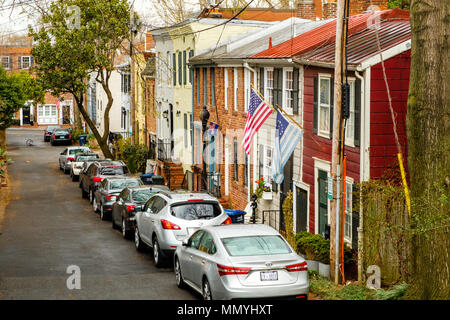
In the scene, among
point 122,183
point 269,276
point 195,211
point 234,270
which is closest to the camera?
point 234,270

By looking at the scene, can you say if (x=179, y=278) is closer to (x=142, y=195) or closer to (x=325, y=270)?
(x=325, y=270)

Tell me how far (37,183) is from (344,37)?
3024cm

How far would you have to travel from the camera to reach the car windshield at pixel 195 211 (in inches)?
674

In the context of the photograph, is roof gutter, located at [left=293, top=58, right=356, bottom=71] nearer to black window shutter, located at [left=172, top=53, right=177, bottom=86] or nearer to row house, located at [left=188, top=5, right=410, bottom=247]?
row house, located at [left=188, top=5, right=410, bottom=247]

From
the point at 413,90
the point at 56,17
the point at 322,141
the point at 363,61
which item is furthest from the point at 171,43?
the point at 413,90

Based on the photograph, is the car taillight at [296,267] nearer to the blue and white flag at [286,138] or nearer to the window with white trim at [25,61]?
the blue and white flag at [286,138]

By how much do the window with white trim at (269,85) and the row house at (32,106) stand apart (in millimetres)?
62290

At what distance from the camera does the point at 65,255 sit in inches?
762

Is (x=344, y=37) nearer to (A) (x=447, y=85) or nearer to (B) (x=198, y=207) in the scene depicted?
(A) (x=447, y=85)

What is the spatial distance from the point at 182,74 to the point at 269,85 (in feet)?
44.0

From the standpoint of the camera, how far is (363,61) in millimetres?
15688

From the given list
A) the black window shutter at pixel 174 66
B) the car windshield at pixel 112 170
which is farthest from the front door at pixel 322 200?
the black window shutter at pixel 174 66

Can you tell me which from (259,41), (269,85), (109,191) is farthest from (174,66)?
(269,85)

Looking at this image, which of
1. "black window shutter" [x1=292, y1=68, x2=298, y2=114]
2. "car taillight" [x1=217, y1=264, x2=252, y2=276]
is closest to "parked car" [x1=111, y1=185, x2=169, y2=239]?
"black window shutter" [x1=292, y1=68, x2=298, y2=114]
